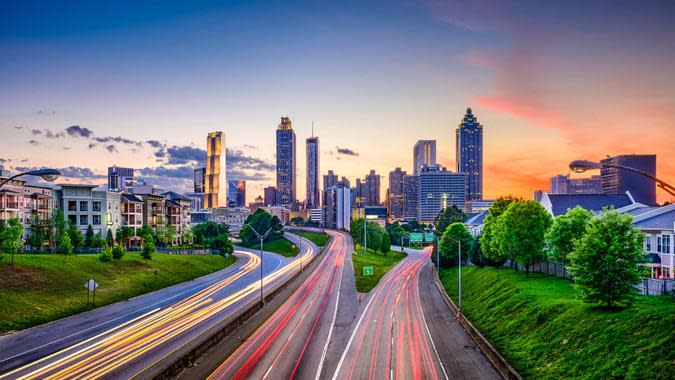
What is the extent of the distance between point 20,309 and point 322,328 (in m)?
32.0

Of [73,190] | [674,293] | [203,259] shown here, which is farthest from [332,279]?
[73,190]

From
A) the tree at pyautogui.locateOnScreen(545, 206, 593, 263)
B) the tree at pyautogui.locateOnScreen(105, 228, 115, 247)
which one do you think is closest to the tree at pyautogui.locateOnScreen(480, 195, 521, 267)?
the tree at pyautogui.locateOnScreen(545, 206, 593, 263)

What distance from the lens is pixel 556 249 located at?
4916 centimetres

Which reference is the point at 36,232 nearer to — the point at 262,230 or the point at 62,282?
the point at 62,282

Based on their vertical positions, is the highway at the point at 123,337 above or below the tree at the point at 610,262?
below

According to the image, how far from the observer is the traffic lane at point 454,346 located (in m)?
31.0

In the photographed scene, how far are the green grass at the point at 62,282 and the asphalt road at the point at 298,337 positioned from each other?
23.2 metres

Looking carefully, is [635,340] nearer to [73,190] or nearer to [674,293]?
[674,293]

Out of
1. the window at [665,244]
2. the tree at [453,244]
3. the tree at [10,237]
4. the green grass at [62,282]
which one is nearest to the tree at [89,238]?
the green grass at [62,282]

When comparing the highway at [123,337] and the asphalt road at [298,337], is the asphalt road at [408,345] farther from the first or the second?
the highway at [123,337]

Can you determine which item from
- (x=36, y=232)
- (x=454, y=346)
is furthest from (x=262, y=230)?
(x=454, y=346)

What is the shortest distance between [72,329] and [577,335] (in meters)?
45.6

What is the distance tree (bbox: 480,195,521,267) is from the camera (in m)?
65.7

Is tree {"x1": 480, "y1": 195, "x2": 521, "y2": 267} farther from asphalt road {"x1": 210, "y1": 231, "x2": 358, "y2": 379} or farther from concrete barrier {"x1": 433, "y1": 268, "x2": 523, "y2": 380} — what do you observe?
asphalt road {"x1": 210, "y1": 231, "x2": 358, "y2": 379}
